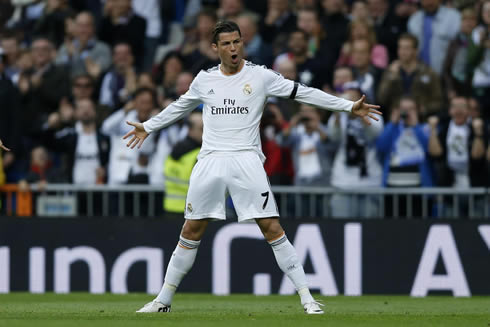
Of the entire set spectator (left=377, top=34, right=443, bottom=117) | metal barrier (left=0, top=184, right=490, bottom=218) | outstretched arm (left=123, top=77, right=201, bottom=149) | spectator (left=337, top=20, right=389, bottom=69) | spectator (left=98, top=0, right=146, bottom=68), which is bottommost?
metal barrier (left=0, top=184, right=490, bottom=218)

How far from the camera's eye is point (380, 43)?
54.4 feet

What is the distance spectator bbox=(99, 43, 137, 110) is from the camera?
1709 centimetres

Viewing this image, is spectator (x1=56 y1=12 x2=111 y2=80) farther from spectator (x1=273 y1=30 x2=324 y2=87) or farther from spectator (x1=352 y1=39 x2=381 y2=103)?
spectator (x1=352 y1=39 x2=381 y2=103)

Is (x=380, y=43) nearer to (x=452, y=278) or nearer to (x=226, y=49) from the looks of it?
(x=452, y=278)

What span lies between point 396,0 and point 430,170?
369cm

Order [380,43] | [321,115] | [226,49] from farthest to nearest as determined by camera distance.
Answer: [380,43] < [321,115] < [226,49]

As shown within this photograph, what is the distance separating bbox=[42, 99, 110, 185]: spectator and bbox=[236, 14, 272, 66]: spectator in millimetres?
2629

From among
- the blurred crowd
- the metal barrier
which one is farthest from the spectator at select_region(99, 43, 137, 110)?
the metal barrier

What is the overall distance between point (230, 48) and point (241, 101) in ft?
1.59

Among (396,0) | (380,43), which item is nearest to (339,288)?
(380,43)

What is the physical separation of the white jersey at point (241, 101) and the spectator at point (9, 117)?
684 centimetres

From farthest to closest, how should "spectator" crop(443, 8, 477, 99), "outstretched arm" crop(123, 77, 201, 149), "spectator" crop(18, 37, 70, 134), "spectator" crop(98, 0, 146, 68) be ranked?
1. "spectator" crop(98, 0, 146, 68)
2. "spectator" crop(18, 37, 70, 134)
3. "spectator" crop(443, 8, 477, 99)
4. "outstretched arm" crop(123, 77, 201, 149)

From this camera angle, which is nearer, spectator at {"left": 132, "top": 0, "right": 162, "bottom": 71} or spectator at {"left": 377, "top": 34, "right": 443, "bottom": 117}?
spectator at {"left": 377, "top": 34, "right": 443, "bottom": 117}

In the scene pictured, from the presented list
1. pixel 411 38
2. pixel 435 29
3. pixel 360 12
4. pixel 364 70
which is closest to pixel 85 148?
pixel 364 70
